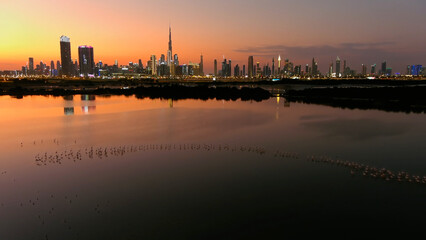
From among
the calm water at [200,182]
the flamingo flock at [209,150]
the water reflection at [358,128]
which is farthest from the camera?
the water reflection at [358,128]

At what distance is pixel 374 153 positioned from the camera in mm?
13219

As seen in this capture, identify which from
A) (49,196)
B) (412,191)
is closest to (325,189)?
(412,191)

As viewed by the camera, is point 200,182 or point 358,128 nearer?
point 200,182

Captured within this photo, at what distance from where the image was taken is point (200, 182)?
9844 millimetres

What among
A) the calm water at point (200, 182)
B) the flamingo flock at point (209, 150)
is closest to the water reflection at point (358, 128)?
the calm water at point (200, 182)

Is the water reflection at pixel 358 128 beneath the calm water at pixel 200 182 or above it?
above

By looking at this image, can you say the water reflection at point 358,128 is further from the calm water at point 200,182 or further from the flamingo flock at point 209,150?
the flamingo flock at point 209,150

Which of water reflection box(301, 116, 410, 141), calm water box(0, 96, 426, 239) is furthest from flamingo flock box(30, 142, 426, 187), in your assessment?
water reflection box(301, 116, 410, 141)

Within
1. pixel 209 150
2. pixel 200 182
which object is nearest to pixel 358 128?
pixel 209 150

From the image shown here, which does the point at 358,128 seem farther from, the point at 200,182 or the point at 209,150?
the point at 200,182

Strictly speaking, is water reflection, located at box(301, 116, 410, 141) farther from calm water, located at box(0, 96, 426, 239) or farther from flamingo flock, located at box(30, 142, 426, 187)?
flamingo flock, located at box(30, 142, 426, 187)

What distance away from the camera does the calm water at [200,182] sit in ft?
23.6

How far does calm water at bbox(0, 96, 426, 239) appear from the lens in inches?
283

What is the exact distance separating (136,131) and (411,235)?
15035mm
